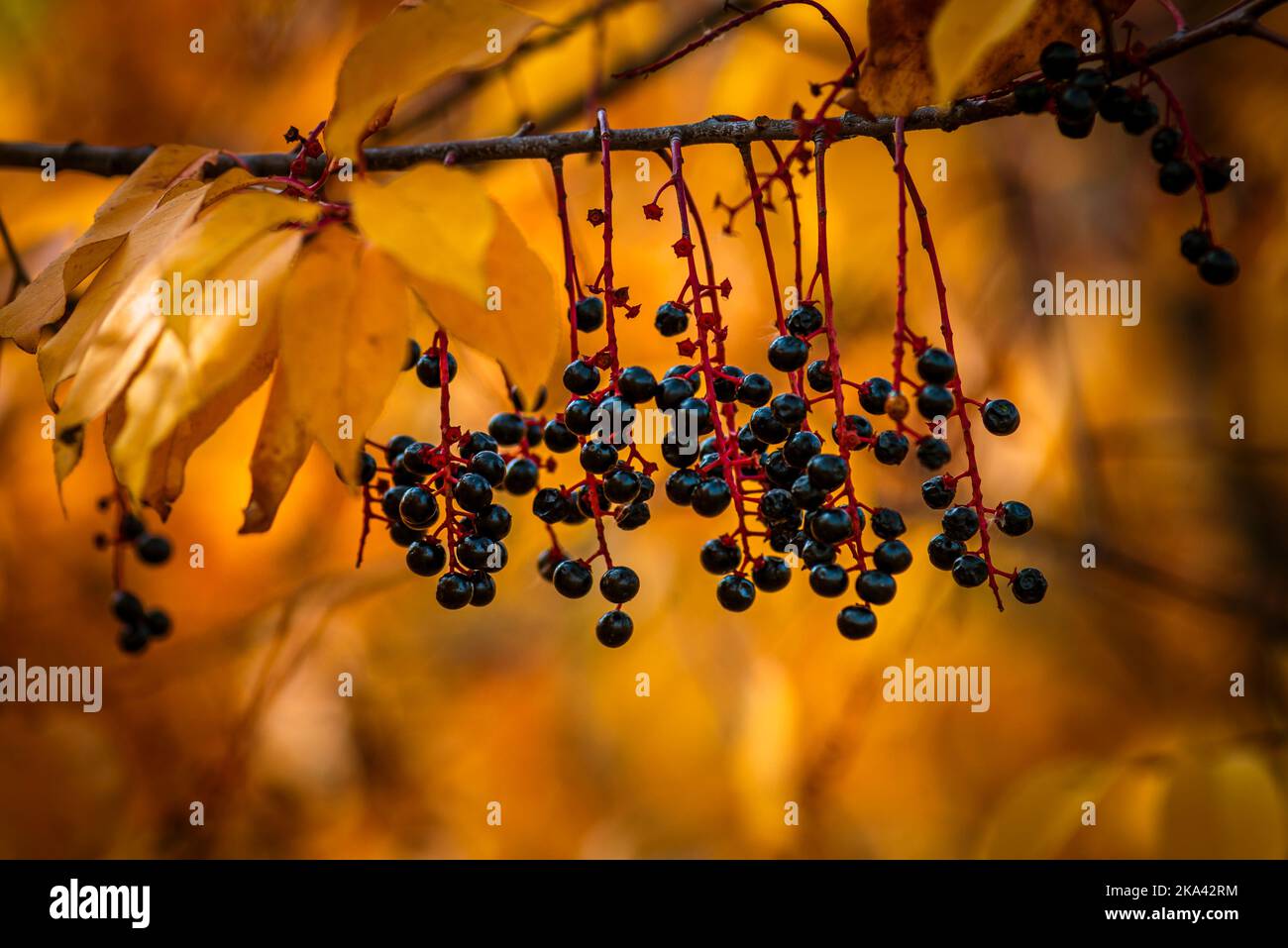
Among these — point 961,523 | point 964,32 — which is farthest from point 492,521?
point 964,32

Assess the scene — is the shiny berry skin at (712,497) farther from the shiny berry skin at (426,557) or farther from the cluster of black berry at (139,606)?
the cluster of black berry at (139,606)

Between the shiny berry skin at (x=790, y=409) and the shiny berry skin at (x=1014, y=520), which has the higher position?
the shiny berry skin at (x=790, y=409)

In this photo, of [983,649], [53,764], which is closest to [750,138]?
[983,649]

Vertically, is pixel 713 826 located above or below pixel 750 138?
below

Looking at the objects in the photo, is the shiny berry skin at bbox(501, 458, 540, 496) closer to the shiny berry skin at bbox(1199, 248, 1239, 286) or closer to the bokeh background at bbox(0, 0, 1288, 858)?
the shiny berry skin at bbox(1199, 248, 1239, 286)

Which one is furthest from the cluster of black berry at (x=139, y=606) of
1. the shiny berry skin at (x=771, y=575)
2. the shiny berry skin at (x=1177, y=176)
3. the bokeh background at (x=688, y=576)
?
the shiny berry skin at (x=1177, y=176)
